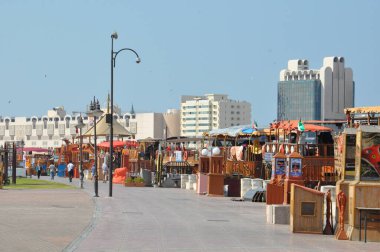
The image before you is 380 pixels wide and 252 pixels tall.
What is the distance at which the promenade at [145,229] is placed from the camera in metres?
18.8

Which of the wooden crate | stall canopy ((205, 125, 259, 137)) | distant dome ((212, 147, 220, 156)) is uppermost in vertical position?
stall canopy ((205, 125, 259, 137))

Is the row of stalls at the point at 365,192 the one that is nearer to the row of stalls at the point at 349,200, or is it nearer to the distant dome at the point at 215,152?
the row of stalls at the point at 349,200

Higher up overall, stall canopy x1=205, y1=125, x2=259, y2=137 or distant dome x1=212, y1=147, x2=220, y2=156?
stall canopy x1=205, y1=125, x2=259, y2=137

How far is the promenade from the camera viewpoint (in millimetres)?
18797

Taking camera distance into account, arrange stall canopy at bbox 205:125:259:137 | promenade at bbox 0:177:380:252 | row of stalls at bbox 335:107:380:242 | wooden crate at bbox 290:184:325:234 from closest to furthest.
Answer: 1. promenade at bbox 0:177:380:252
2. row of stalls at bbox 335:107:380:242
3. wooden crate at bbox 290:184:325:234
4. stall canopy at bbox 205:125:259:137

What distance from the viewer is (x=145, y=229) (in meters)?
22.6

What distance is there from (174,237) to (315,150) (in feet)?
62.6

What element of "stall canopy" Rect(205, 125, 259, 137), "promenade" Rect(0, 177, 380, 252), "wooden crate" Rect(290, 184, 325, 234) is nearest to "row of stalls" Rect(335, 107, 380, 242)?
"promenade" Rect(0, 177, 380, 252)

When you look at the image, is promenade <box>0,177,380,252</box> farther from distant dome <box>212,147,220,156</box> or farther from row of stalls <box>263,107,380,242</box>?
distant dome <box>212,147,220,156</box>

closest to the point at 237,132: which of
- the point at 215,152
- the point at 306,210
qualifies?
the point at 215,152

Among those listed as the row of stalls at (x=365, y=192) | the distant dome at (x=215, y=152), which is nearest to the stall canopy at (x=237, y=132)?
the distant dome at (x=215, y=152)

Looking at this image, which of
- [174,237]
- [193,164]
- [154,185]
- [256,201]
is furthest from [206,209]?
[193,164]

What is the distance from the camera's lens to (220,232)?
22203 millimetres

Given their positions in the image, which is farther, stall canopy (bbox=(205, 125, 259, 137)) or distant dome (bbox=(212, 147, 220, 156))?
stall canopy (bbox=(205, 125, 259, 137))
